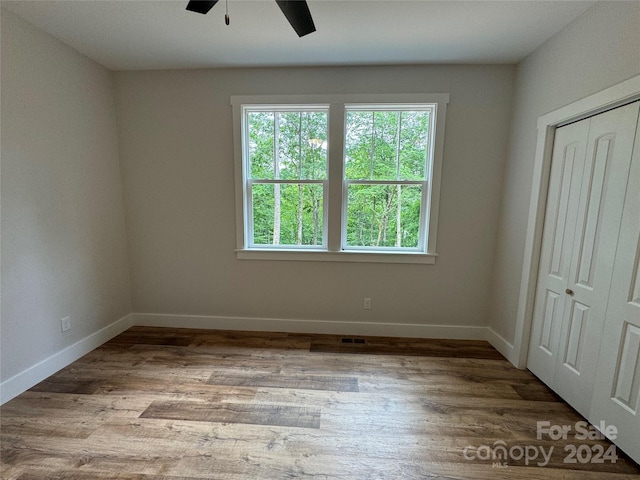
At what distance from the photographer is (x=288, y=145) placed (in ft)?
9.23

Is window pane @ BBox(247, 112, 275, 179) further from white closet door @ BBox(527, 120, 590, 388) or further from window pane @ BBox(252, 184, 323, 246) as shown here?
white closet door @ BBox(527, 120, 590, 388)

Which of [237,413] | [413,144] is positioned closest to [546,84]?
[413,144]

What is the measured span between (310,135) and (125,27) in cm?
165

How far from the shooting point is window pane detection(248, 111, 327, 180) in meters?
2.77

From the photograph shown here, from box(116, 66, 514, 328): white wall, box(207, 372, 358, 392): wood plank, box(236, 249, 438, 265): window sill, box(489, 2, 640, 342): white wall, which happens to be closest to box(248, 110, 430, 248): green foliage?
box(236, 249, 438, 265): window sill

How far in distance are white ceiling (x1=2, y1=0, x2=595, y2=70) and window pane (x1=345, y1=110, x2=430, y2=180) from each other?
0.48 m

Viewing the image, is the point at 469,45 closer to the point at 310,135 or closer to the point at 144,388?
the point at 310,135

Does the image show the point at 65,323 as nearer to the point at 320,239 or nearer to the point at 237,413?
the point at 237,413

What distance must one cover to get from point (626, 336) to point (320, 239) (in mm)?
2313

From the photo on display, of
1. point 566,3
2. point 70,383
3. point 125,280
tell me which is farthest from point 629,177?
point 125,280

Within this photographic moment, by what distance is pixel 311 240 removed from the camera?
293 cm

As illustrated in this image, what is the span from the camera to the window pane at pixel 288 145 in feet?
9.07

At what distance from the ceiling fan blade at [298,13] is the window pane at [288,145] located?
50.0 inches

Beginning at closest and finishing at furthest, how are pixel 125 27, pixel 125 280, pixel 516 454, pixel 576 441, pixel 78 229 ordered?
pixel 516 454 → pixel 576 441 → pixel 125 27 → pixel 78 229 → pixel 125 280
